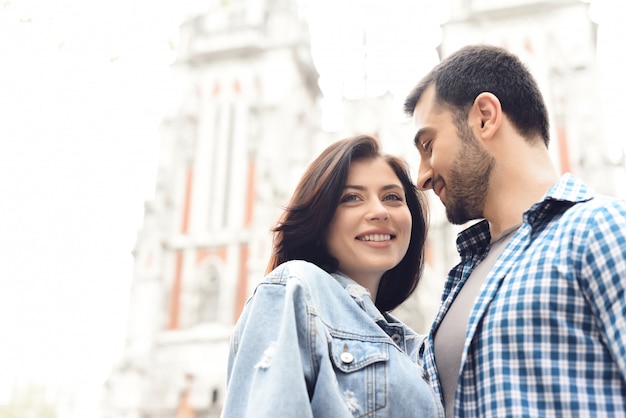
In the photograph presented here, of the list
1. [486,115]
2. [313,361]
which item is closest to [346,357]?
[313,361]

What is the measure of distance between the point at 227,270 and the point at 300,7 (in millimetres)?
8927

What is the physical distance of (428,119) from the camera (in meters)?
2.06

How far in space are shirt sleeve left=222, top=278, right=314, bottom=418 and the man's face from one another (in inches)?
20.9

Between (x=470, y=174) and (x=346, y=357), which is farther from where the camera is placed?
(x=470, y=174)

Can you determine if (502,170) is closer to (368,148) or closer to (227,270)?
(368,148)

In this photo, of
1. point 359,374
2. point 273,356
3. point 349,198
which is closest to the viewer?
point 273,356

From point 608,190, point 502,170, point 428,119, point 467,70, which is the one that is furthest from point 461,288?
point 608,190

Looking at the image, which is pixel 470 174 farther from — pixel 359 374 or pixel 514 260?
pixel 359 374

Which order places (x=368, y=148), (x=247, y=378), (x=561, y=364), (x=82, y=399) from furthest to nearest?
1. (x=82, y=399)
2. (x=368, y=148)
3. (x=247, y=378)
4. (x=561, y=364)

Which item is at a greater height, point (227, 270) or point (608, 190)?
point (608, 190)

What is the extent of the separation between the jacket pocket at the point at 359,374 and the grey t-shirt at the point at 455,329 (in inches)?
5.7

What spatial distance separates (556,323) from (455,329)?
1.05 feet

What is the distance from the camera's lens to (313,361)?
171 centimetres

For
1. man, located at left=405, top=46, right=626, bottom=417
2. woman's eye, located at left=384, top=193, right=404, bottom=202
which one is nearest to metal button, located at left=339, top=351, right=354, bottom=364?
man, located at left=405, top=46, right=626, bottom=417
